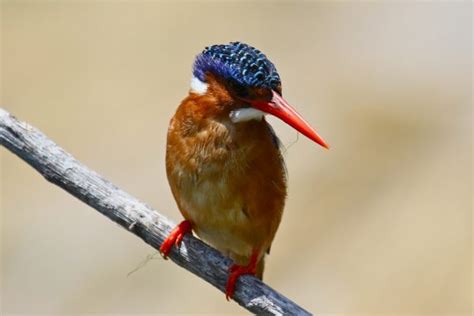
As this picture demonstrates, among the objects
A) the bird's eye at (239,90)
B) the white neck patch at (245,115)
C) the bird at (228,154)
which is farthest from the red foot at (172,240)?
the bird's eye at (239,90)

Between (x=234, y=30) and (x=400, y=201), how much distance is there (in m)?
2.65

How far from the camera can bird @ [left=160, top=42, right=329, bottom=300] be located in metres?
4.22

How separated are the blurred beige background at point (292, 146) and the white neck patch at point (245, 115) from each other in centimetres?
307

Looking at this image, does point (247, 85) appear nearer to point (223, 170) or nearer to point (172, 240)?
point (223, 170)

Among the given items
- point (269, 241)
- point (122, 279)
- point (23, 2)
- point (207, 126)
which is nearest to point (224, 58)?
point (207, 126)

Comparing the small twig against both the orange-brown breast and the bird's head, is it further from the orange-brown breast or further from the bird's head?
the bird's head

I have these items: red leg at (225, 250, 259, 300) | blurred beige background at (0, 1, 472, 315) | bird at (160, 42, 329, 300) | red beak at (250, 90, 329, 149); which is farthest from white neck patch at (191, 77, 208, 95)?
blurred beige background at (0, 1, 472, 315)

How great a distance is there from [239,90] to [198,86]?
0.29 meters

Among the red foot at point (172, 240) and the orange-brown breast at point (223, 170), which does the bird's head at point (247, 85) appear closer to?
the orange-brown breast at point (223, 170)

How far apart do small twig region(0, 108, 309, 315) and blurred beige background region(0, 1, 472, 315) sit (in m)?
2.80

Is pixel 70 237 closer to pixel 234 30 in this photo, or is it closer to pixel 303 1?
pixel 234 30

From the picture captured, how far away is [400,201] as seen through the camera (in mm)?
7695

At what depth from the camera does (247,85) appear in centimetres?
417

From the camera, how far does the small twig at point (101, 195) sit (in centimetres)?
424
